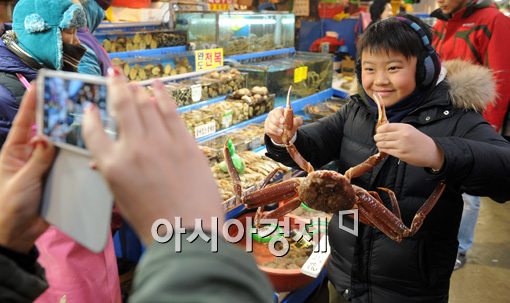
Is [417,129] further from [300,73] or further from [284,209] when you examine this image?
[300,73]

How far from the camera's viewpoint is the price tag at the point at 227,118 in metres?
3.17

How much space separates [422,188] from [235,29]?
300cm

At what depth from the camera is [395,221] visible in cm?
154

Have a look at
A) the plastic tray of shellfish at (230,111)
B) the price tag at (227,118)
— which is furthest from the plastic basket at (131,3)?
the price tag at (227,118)

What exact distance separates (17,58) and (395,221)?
5.18 ft

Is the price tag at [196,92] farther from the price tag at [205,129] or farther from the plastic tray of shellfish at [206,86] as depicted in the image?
the price tag at [205,129]

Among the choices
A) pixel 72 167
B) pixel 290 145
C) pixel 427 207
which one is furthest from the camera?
pixel 290 145

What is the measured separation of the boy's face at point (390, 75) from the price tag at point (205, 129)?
1465 millimetres

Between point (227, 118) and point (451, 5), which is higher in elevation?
point (451, 5)

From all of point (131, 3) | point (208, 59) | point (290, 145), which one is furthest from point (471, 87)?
point (131, 3)

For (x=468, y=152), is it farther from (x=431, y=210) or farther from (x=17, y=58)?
(x=17, y=58)

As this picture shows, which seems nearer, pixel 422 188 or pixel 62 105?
pixel 62 105

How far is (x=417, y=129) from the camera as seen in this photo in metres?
1.54

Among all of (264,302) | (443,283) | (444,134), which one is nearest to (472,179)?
(444,134)
